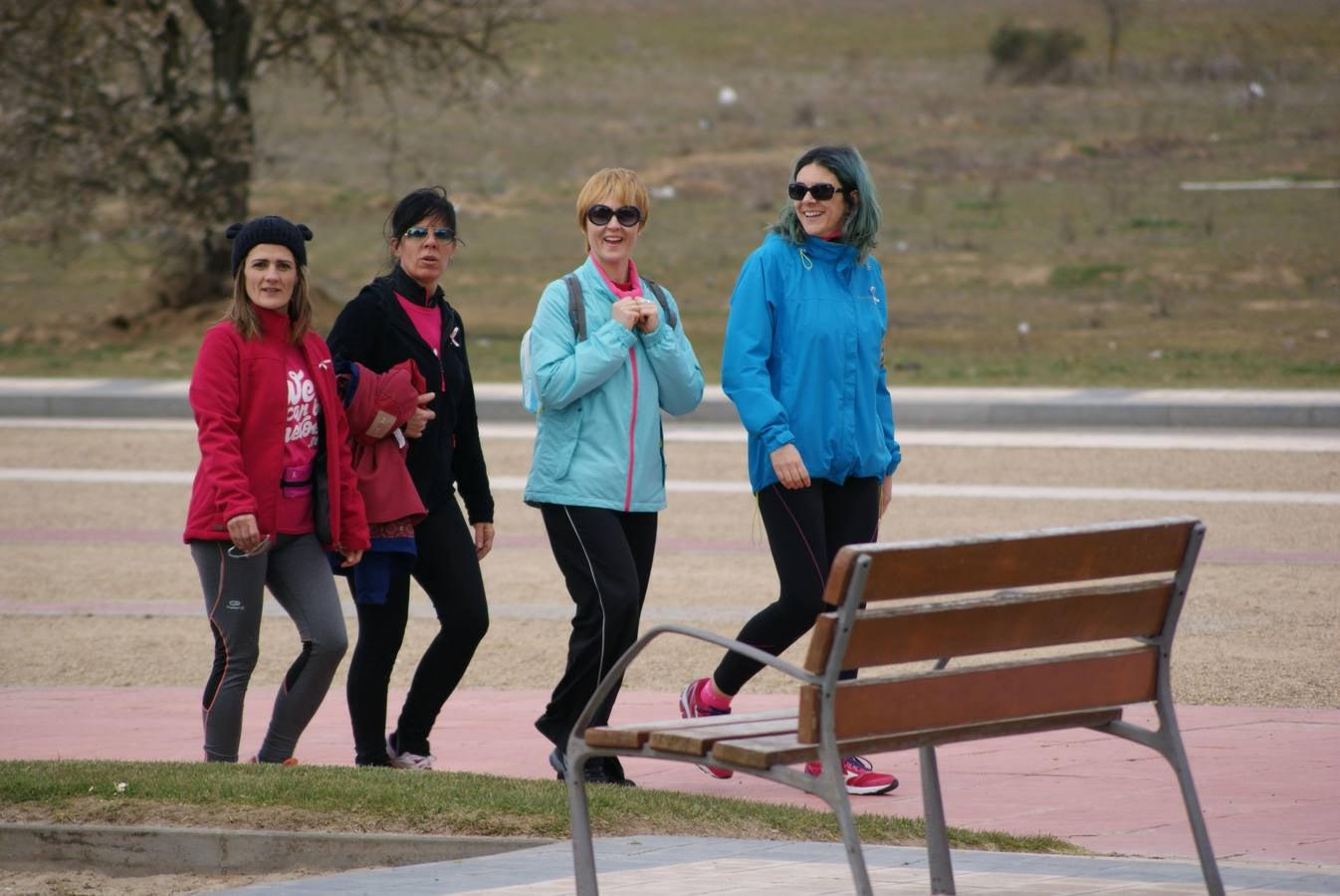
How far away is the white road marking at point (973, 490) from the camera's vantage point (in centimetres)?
1323

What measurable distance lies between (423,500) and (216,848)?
4.64ft

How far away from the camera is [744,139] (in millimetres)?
46188

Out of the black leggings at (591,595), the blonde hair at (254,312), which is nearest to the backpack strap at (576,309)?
the black leggings at (591,595)

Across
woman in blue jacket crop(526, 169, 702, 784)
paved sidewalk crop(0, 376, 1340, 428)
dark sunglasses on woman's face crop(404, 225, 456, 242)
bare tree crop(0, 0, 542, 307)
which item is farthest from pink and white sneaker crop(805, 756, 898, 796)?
bare tree crop(0, 0, 542, 307)

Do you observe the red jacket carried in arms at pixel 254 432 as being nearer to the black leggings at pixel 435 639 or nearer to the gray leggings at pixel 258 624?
the gray leggings at pixel 258 624

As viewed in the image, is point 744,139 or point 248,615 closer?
point 248,615

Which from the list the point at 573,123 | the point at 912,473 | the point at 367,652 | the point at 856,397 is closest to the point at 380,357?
the point at 367,652

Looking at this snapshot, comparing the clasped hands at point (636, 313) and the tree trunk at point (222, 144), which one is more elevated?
the tree trunk at point (222, 144)

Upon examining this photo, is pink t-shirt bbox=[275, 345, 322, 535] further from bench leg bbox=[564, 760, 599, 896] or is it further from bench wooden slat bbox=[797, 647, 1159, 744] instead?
bench wooden slat bbox=[797, 647, 1159, 744]

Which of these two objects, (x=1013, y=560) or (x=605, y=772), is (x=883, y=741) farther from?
(x=605, y=772)

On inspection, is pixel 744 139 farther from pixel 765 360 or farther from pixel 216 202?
pixel 765 360

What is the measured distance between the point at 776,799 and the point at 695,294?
2321cm

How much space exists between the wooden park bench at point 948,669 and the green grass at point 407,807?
83 cm

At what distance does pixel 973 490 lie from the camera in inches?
543
